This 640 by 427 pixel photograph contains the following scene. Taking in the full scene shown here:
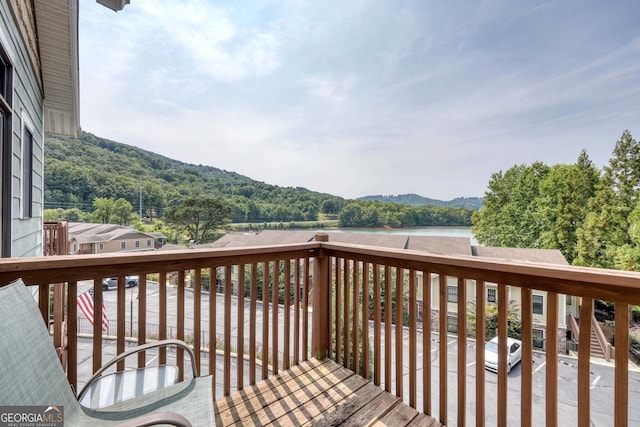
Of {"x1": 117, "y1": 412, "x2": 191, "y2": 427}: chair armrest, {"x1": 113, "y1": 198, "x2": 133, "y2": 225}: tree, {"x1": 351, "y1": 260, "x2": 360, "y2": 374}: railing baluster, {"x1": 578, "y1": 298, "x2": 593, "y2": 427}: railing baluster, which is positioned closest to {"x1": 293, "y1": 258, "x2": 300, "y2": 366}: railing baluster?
{"x1": 351, "y1": 260, "x2": 360, "y2": 374}: railing baluster

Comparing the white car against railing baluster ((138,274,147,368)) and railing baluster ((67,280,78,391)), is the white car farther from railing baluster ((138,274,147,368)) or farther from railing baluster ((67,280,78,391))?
railing baluster ((67,280,78,391))

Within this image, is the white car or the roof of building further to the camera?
the roof of building

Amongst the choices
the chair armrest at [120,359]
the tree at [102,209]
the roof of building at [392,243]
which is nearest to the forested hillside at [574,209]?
the roof of building at [392,243]

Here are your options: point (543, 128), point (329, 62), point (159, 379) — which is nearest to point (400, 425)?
point (159, 379)

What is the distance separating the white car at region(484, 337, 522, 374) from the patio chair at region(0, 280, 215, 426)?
134 centimetres

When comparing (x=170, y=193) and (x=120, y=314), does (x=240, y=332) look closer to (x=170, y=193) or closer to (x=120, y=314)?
(x=120, y=314)

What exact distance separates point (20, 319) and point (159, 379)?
65cm

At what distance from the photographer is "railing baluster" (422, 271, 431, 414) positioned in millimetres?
1725

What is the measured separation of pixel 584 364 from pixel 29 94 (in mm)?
4972

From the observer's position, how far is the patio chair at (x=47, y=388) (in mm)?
916

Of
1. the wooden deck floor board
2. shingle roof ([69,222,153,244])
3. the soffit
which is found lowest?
the wooden deck floor board

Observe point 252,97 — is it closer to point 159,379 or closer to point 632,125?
point 159,379

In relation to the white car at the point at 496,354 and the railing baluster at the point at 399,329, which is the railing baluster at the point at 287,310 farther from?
the white car at the point at 496,354

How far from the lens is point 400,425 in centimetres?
167
